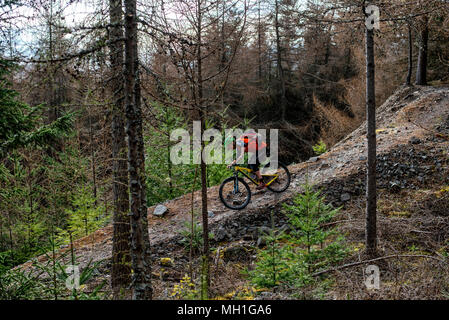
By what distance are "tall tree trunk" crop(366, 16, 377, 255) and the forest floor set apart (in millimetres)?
375

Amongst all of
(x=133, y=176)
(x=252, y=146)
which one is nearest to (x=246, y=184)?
(x=252, y=146)

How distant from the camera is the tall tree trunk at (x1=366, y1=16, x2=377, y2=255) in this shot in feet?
17.5

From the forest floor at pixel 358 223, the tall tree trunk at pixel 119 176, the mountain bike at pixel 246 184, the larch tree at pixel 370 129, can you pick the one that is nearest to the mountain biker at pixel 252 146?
the mountain bike at pixel 246 184

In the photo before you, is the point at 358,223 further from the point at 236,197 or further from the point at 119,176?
the point at 119,176

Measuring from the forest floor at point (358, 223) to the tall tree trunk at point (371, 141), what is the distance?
0.38m

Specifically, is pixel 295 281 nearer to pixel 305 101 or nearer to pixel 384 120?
pixel 384 120

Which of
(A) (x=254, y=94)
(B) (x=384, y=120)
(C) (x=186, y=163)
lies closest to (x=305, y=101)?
(A) (x=254, y=94)

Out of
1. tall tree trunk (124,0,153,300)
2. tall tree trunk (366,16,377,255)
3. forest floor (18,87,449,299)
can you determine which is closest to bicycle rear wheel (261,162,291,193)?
forest floor (18,87,449,299)

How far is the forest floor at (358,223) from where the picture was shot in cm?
458

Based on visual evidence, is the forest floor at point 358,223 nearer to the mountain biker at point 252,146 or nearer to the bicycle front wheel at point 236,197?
the bicycle front wheel at point 236,197

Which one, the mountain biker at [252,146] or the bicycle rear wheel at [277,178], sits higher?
the mountain biker at [252,146]

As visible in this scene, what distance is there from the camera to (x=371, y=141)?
17.8 feet

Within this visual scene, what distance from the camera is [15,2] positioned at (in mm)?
5051

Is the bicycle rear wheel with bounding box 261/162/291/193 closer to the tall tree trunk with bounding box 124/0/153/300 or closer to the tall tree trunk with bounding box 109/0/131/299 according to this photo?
the tall tree trunk with bounding box 109/0/131/299
